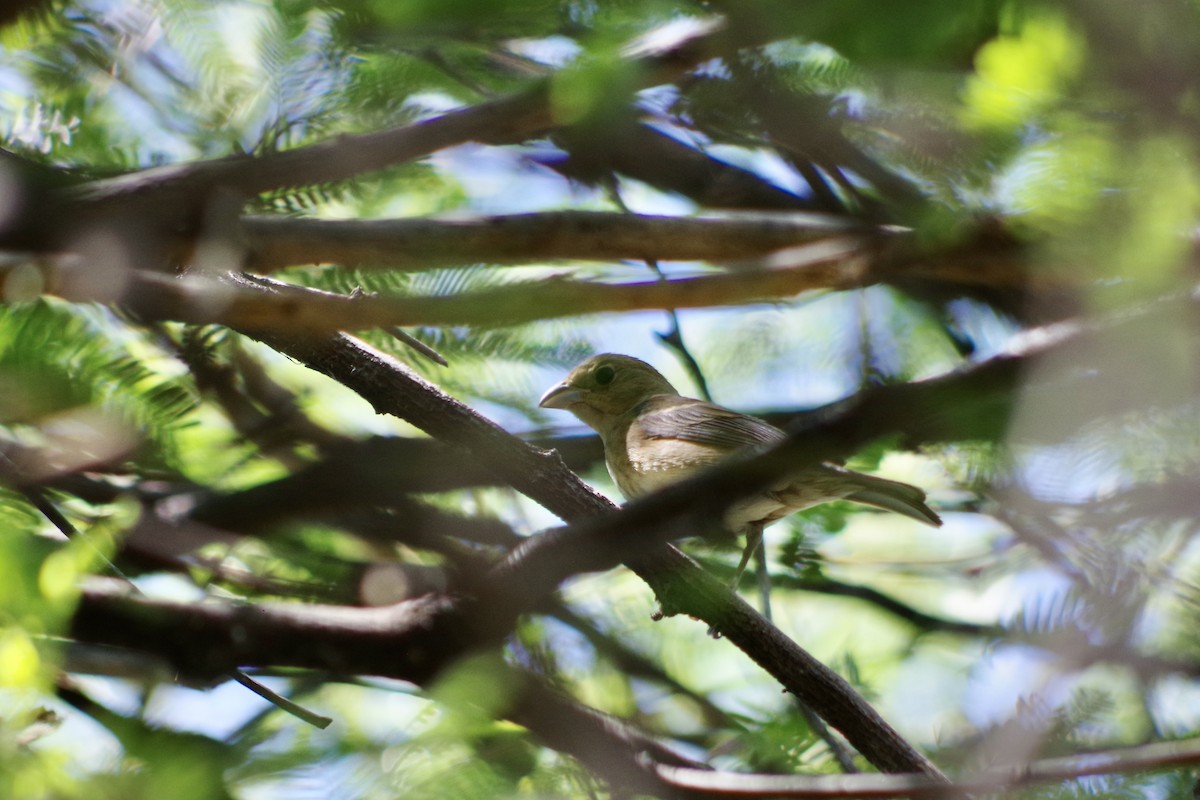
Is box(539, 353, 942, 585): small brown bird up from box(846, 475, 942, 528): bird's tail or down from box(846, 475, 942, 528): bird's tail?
down

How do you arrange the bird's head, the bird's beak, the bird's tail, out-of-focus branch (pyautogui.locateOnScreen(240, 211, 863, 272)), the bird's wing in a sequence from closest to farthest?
out-of-focus branch (pyautogui.locateOnScreen(240, 211, 863, 272)) → the bird's tail → the bird's wing → the bird's beak → the bird's head

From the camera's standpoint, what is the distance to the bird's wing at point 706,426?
4266mm

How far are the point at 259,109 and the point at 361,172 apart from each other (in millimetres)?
365

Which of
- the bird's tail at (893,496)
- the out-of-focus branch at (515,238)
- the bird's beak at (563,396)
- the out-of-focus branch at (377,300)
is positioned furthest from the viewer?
the bird's beak at (563,396)

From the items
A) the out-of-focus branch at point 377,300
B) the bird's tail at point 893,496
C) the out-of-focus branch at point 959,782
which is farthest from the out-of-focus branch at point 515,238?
the out-of-focus branch at point 959,782

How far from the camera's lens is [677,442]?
4.48m

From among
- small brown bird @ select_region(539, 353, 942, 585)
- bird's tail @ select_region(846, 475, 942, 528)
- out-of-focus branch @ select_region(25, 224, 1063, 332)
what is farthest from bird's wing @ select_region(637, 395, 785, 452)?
out-of-focus branch @ select_region(25, 224, 1063, 332)

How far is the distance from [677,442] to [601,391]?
2.81 feet

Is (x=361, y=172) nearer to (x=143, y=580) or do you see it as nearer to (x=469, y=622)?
(x=469, y=622)

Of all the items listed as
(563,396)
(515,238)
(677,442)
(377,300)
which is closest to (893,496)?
(677,442)

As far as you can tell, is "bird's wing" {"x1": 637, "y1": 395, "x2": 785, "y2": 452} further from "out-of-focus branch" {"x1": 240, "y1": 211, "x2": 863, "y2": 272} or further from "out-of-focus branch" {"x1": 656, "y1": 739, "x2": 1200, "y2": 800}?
"out-of-focus branch" {"x1": 656, "y1": 739, "x2": 1200, "y2": 800}

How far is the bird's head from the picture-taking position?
5156 millimetres

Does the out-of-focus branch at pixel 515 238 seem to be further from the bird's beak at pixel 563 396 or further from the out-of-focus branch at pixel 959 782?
the bird's beak at pixel 563 396

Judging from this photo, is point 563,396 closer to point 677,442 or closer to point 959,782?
point 677,442
